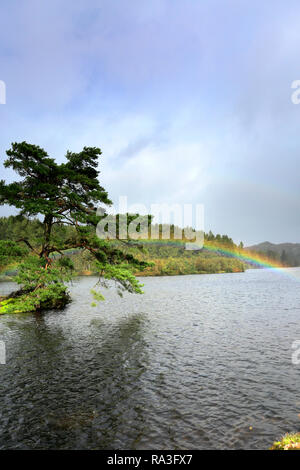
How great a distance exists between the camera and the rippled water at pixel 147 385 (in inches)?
460

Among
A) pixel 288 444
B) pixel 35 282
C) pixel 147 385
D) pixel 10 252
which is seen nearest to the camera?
pixel 288 444

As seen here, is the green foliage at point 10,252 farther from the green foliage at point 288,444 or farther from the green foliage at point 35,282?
the green foliage at point 288,444

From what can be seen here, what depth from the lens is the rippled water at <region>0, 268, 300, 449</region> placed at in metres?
11.7

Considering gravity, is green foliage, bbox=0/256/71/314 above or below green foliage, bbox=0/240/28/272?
below

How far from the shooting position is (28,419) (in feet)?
42.5

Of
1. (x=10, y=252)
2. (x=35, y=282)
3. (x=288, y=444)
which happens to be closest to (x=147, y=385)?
(x=288, y=444)

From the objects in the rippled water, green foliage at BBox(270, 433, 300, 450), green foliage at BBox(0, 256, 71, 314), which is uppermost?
green foliage at BBox(0, 256, 71, 314)

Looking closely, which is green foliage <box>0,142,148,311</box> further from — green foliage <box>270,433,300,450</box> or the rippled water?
green foliage <box>270,433,300,450</box>

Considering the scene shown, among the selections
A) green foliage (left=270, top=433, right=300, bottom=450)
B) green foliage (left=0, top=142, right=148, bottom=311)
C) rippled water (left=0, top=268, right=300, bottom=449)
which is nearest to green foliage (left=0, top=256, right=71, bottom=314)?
green foliage (left=0, top=142, right=148, bottom=311)

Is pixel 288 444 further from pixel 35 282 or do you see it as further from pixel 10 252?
pixel 10 252

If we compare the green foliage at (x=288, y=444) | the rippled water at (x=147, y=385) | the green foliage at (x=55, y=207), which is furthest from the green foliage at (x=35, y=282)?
the green foliage at (x=288, y=444)

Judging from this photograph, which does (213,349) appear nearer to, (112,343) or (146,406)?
(112,343)

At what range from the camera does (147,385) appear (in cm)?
1648
